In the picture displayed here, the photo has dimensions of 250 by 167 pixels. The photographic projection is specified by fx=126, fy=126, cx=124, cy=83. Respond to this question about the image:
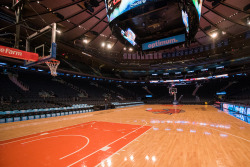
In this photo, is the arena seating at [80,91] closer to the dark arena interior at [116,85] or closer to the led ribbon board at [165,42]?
the dark arena interior at [116,85]

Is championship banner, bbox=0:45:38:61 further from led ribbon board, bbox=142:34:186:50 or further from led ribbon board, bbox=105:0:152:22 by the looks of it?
led ribbon board, bbox=142:34:186:50

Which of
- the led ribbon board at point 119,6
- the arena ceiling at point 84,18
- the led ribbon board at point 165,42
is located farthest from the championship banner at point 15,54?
the led ribbon board at point 165,42

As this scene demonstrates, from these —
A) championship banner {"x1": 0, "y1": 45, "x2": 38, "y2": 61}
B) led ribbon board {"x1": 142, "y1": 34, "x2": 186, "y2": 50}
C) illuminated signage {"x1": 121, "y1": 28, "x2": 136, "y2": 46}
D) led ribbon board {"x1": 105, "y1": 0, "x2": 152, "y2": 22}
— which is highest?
led ribbon board {"x1": 105, "y1": 0, "x2": 152, "y2": 22}

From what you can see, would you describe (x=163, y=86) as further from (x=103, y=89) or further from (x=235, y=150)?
(x=235, y=150)

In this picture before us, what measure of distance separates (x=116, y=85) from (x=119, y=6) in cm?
2446

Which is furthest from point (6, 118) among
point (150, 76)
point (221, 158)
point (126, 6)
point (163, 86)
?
point (163, 86)

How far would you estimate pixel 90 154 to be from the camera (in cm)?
383

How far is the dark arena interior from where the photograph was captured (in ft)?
13.1

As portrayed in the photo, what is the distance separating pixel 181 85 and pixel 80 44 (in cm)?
2630

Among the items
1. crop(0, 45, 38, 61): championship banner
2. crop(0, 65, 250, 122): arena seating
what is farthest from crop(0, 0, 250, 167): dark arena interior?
crop(0, 65, 250, 122): arena seating

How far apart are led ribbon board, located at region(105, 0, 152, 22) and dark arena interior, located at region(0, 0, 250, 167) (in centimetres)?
4

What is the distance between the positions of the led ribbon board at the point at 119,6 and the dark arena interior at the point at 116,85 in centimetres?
4

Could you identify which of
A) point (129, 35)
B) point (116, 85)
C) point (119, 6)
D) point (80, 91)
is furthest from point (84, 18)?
point (116, 85)

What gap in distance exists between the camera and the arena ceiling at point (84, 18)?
31.0 ft
